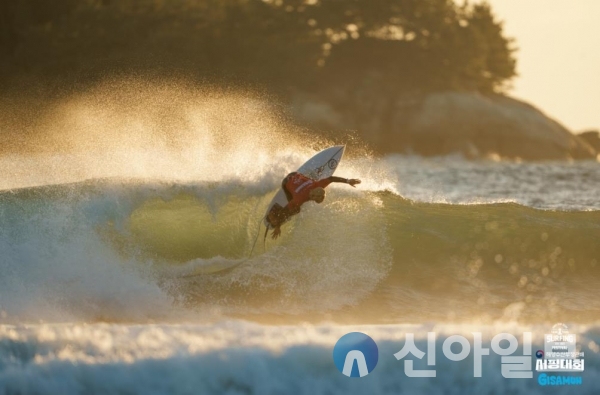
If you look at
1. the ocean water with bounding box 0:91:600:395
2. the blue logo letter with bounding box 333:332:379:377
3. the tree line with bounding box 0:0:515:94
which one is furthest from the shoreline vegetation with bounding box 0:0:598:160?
the blue logo letter with bounding box 333:332:379:377

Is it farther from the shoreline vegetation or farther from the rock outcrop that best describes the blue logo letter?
the rock outcrop

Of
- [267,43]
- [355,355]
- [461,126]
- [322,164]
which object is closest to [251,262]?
[322,164]

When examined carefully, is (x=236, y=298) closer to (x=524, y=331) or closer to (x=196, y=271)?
(x=196, y=271)

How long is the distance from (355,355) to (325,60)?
54356 millimetres

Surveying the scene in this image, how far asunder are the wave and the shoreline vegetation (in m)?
33.8

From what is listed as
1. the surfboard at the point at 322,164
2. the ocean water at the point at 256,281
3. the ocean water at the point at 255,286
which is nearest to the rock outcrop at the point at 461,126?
the ocean water at the point at 256,281

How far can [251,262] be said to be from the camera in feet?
40.1

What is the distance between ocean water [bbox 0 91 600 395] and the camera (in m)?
8.80

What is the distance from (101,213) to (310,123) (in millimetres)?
43839

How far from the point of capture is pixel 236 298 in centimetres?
1171

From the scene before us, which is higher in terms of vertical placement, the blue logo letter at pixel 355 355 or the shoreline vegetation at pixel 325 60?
the shoreline vegetation at pixel 325 60

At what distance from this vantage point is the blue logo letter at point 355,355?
29.0ft

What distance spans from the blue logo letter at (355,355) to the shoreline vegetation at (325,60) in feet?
124

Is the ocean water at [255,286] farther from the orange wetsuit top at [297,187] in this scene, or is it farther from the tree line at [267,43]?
the tree line at [267,43]
